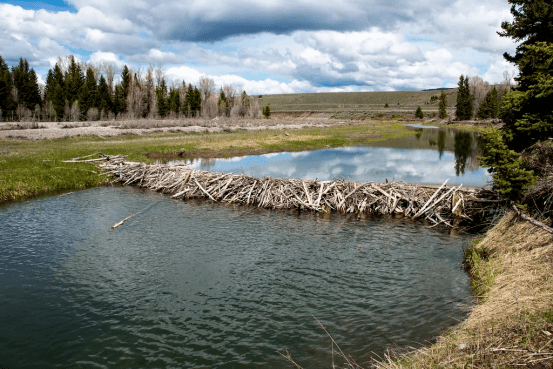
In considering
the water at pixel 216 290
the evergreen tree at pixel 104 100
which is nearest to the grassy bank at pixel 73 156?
the water at pixel 216 290

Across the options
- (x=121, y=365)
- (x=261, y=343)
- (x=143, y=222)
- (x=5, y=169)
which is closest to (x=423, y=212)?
(x=261, y=343)

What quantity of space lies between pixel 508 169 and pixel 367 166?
882 inches

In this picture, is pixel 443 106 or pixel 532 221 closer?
pixel 532 221

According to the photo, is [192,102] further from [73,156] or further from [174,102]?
[73,156]

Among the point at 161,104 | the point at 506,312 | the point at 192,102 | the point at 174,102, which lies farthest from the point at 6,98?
the point at 506,312

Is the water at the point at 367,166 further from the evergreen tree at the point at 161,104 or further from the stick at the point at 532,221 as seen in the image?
the evergreen tree at the point at 161,104

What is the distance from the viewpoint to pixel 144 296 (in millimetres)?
10938

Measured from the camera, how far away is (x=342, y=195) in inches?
822

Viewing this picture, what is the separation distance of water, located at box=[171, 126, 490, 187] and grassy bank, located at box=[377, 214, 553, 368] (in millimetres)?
13326

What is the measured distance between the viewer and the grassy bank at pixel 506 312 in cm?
573

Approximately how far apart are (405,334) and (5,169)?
1176 inches

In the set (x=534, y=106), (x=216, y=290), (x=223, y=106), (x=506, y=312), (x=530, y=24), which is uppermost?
(x=223, y=106)

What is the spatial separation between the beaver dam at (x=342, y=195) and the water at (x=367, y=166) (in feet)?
10.5

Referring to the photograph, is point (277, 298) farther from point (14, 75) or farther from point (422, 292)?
point (14, 75)
